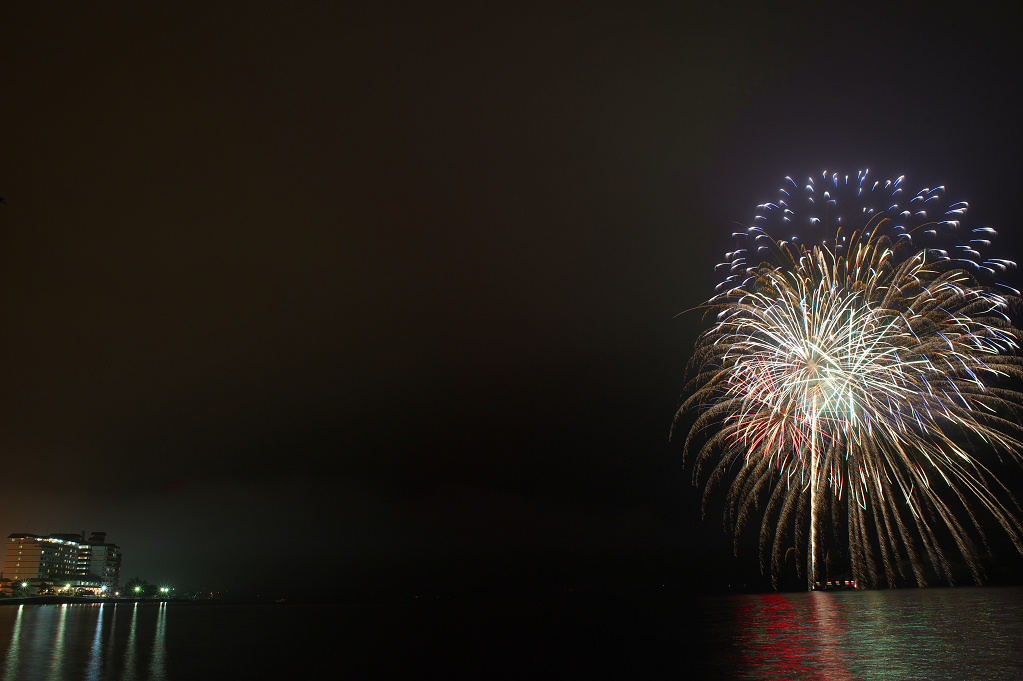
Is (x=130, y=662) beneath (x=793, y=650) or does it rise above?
above

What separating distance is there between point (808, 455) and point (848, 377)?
5102 millimetres

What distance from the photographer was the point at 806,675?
104 feet

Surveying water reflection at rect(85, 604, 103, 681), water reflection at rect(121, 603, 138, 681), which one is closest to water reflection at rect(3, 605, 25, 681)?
water reflection at rect(85, 604, 103, 681)

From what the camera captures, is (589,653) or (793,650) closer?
(793,650)

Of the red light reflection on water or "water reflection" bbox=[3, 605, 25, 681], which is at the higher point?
"water reflection" bbox=[3, 605, 25, 681]

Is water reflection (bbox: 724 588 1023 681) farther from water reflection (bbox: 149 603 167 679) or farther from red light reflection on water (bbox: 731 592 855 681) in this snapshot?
water reflection (bbox: 149 603 167 679)

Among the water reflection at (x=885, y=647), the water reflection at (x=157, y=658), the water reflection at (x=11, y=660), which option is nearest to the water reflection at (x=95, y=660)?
the water reflection at (x=157, y=658)

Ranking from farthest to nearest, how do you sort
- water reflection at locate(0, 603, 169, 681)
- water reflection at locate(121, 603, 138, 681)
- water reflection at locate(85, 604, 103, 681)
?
1. water reflection at locate(0, 603, 169, 681)
2. water reflection at locate(85, 604, 103, 681)
3. water reflection at locate(121, 603, 138, 681)

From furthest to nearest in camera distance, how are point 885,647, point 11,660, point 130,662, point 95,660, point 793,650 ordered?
point 95,660 → point 11,660 → point 130,662 → point 793,650 → point 885,647

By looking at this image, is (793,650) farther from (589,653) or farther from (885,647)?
(589,653)

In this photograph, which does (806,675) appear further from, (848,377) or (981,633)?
(981,633)

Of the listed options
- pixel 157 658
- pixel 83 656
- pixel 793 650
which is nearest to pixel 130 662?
pixel 157 658

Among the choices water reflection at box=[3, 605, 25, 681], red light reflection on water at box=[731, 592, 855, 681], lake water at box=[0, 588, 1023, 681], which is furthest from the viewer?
water reflection at box=[3, 605, 25, 681]

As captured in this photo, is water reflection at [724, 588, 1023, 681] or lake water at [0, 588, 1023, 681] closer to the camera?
water reflection at [724, 588, 1023, 681]
